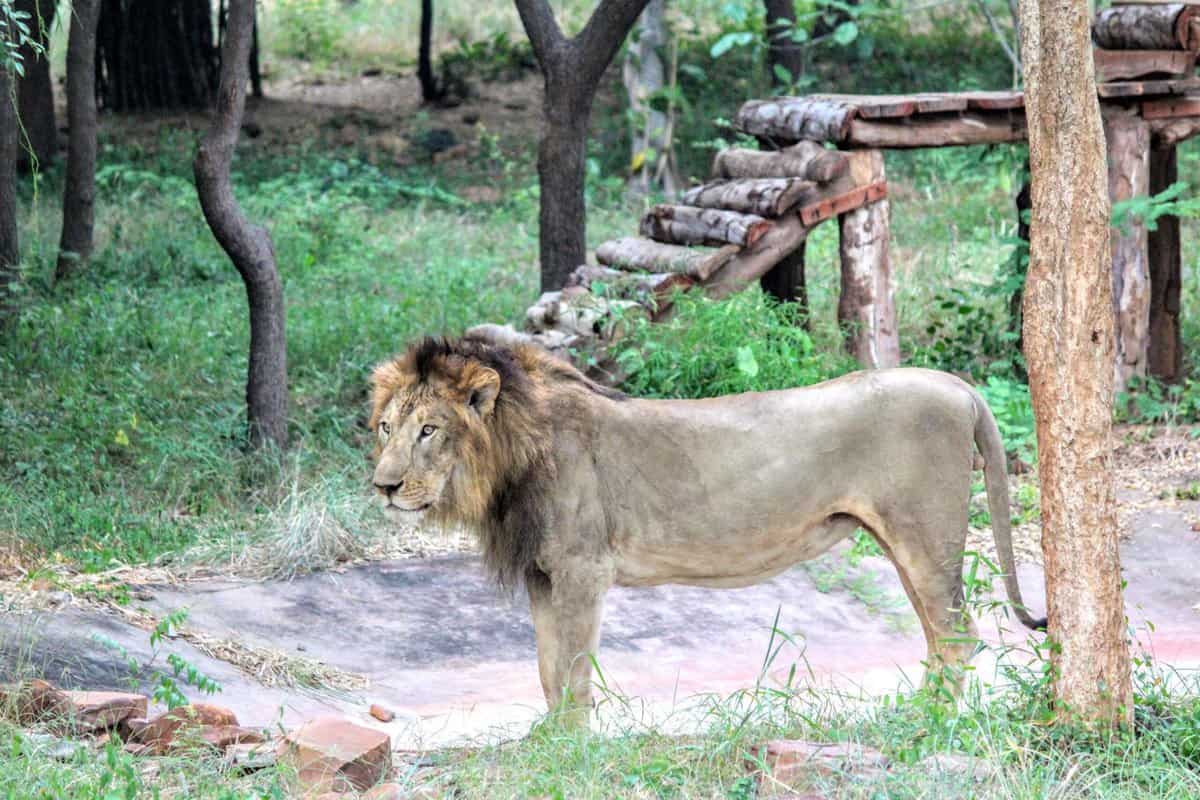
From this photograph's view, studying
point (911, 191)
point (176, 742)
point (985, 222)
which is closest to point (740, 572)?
point (176, 742)

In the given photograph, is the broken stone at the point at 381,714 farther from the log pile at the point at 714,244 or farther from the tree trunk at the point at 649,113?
the tree trunk at the point at 649,113

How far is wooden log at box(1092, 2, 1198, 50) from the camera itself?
8141mm

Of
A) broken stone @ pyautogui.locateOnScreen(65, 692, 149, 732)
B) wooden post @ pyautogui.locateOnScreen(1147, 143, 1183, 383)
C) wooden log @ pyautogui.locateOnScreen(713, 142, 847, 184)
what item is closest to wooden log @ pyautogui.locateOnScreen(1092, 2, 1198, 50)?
wooden post @ pyautogui.locateOnScreen(1147, 143, 1183, 383)

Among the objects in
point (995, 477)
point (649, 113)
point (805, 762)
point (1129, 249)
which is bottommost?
point (805, 762)

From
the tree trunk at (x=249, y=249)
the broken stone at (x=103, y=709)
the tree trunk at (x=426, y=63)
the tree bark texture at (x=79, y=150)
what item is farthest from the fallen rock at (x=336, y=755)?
the tree trunk at (x=426, y=63)

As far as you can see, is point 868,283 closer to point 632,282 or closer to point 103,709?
point 632,282

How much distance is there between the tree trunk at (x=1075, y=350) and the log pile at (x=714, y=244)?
11.4 feet

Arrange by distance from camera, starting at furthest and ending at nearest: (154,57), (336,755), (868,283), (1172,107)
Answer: (154,57), (1172,107), (868,283), (336,755)

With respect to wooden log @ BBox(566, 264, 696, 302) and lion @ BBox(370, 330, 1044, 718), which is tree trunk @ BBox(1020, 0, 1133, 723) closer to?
lion @ BBox(370, 330, 1044, 718)

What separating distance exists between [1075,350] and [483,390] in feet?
5.69

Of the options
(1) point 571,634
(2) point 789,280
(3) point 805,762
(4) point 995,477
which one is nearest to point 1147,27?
(2) point 789,280

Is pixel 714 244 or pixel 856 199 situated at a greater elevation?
pixel 856 199

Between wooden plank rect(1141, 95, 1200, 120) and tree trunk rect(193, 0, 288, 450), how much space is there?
4957 mm

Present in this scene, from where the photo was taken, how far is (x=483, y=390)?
4.58 metres
